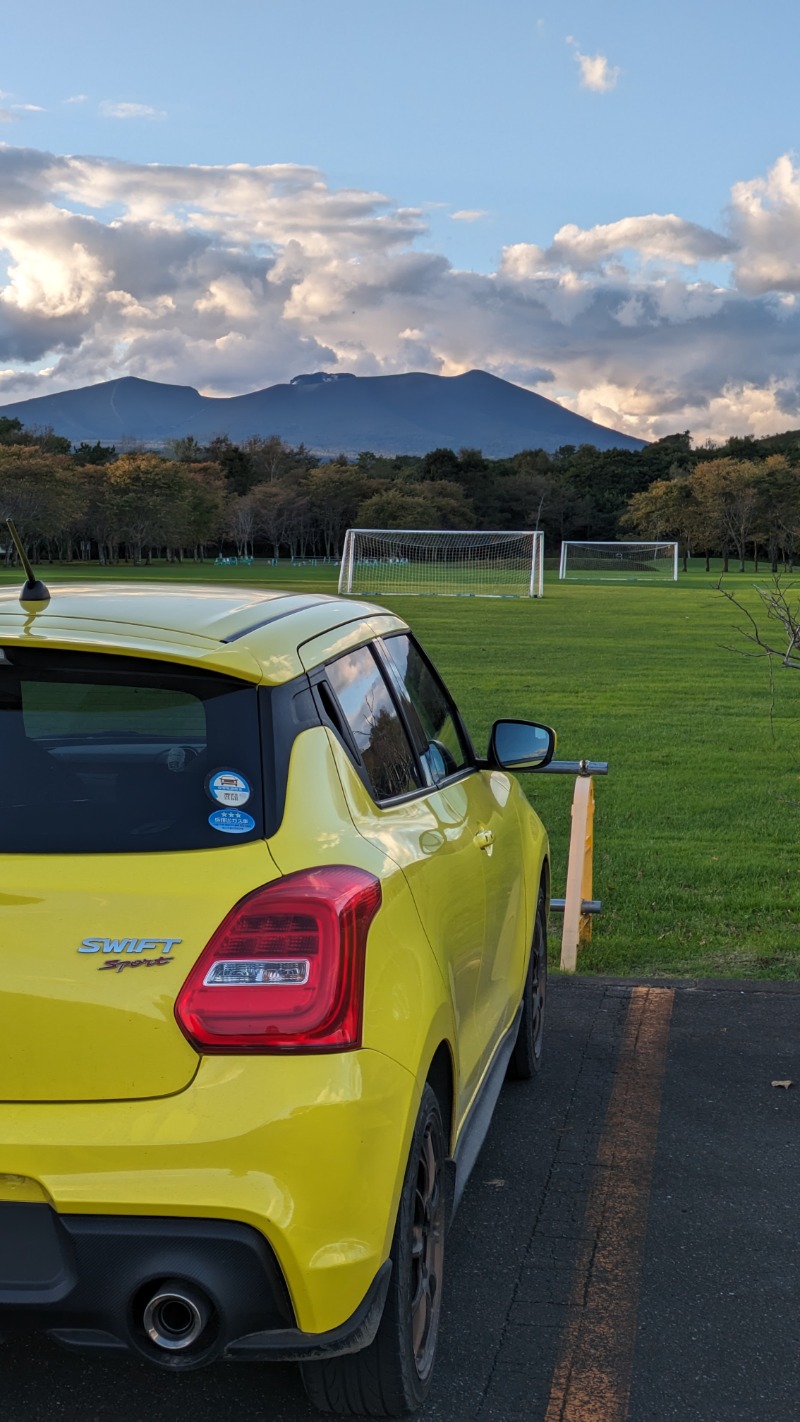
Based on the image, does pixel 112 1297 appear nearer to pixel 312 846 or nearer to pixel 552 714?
pixel 312 846

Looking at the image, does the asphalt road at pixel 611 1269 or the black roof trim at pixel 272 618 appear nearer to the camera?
the black roof trim at pixel 272 618

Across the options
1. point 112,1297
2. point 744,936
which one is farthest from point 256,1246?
point 744,936

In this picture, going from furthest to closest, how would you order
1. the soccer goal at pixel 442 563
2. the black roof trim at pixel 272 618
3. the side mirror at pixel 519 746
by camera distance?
the soccer goal at pixel 442 563
the side mirror at pixel 519 746
the black roof trim at pixel 272 618

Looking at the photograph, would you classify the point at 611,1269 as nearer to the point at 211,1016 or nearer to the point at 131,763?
the point at 211,1016

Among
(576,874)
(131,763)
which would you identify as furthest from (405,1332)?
(576,874)

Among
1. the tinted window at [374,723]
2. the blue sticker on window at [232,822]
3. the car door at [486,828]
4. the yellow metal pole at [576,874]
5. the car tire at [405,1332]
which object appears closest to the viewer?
the blue sticker on window at [232,822]

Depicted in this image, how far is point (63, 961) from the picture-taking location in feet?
7.29

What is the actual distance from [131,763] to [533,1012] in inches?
101

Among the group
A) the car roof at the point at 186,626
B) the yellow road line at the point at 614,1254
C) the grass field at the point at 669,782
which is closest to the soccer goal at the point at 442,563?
the grass field at the point at 669,782

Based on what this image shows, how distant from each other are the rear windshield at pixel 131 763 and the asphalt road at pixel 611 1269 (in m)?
1.27

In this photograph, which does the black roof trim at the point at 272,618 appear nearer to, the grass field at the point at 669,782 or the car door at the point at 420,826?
the car door at the point at 420,826

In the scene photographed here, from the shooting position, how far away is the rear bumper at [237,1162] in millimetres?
2139

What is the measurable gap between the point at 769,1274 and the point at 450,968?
4.09ft

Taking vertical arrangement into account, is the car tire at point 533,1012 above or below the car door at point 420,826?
below
